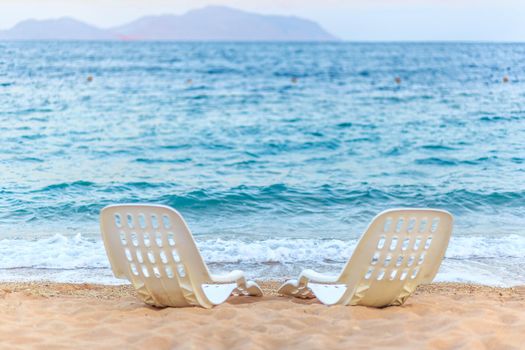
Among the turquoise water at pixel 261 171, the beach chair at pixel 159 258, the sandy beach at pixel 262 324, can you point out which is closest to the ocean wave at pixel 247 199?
the turquoise water at pixel 261 171

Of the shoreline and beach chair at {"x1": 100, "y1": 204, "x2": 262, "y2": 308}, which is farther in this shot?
the shoreline

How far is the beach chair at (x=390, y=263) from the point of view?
4.20 m

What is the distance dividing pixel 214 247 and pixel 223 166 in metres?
5.16

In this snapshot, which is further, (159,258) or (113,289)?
(113,289)

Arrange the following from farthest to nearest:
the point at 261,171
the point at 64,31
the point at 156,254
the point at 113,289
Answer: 1. the point at 64,31
2. the point at 261,171
3. the point at 113,289
4. the point at 156,254

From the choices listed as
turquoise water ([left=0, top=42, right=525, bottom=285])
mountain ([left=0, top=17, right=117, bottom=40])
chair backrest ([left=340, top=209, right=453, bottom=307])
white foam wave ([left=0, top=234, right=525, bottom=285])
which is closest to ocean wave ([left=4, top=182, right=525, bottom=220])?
turquoise water ([left=0, top=42, right=525, bottom=285])

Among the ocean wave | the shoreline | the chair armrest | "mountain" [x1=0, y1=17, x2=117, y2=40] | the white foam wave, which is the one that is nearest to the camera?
the chair armrest

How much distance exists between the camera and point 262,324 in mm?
4207

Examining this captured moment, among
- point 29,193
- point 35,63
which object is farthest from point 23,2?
point 29,193

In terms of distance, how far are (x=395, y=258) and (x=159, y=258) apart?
1.58 meters

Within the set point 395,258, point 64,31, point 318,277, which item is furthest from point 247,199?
point 64,31

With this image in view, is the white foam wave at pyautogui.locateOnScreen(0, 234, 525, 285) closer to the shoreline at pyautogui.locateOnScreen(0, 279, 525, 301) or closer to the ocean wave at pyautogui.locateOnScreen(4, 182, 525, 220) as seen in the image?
the shoreline at pyautogui.locateOnScreen(0, 279, 525, 301)

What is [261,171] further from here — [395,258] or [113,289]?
[395,258]

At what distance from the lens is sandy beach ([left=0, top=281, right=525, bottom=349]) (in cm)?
383
